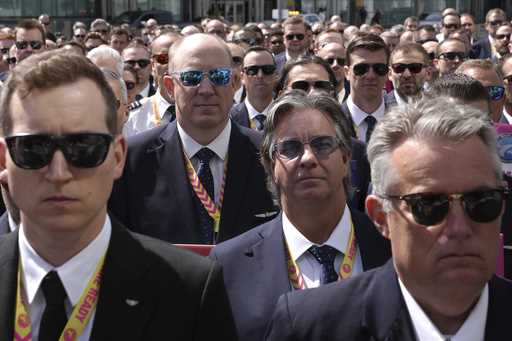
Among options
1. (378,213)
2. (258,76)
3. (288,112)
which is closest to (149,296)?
(378,213)

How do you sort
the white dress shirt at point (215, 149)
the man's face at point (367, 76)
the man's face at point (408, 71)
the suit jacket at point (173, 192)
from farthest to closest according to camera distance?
the man's face at point (408, 71) < the man's face at point (367, 76) < the white dress shirt at point (215, 149) < the suit jacket at point (173, 192)

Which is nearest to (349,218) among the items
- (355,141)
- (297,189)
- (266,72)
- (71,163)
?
(297,189)

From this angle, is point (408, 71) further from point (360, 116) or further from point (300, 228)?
point (300, 228)

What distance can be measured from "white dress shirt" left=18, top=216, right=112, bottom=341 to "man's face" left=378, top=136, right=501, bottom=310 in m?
0.89

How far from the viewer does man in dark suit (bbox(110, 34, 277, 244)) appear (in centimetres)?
538

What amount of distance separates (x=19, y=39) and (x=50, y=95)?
10.4 m

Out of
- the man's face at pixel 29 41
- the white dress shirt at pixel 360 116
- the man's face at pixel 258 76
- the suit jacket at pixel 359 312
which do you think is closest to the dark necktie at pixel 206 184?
the suit jacket at pixel 359 312

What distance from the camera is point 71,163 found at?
2.91 metres

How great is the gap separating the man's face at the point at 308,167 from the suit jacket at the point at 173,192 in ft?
2.95

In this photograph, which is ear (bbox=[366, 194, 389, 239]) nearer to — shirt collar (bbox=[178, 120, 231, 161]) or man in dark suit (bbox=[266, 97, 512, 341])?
man in dark suit (bbox=[266, 97, 512, 341])

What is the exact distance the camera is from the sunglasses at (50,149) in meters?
2.89

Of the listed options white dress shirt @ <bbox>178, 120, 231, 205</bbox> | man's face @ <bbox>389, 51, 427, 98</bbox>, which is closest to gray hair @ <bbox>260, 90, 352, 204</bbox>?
white dress shirt @ <bbox>178, 120, 231, 205</bbox>

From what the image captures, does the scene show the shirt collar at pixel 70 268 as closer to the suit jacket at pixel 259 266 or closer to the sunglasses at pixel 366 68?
the suit jacket at pixel 259 266

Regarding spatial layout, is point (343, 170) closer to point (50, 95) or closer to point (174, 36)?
point (50, 95)
